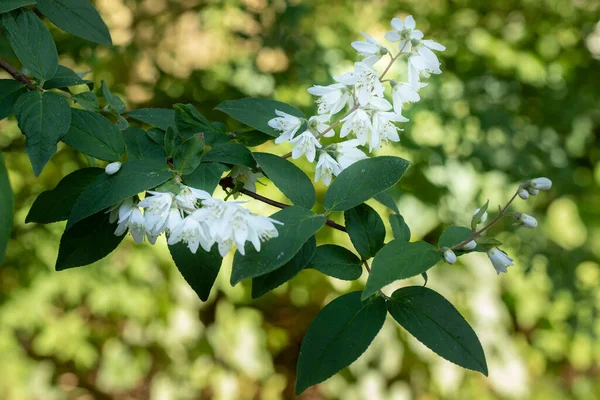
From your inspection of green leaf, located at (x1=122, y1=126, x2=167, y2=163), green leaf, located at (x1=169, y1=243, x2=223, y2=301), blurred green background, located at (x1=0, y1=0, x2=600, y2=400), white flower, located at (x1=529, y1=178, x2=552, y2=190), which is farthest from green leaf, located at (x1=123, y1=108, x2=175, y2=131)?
blurred green background, located at (x1=0, y1=0, x2=600, y2=400)

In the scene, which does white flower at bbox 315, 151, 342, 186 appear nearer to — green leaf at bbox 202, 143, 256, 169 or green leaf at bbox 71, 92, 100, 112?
green leaf at bbox 202, 143, 256, 169

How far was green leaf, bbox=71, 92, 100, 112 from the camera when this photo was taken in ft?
1.68

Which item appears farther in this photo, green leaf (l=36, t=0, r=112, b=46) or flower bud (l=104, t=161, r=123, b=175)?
green leaf (l=36, t=0, r=112, b=46)

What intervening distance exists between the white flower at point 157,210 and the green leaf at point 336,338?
0.45 feet

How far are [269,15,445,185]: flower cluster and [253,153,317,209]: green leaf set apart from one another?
0.7 inches

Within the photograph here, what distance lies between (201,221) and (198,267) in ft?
0.19

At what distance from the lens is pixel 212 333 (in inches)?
70.1

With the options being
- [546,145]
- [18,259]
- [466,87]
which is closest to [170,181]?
[18,259]

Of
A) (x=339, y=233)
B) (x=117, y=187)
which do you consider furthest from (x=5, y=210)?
(x=339, y=233)

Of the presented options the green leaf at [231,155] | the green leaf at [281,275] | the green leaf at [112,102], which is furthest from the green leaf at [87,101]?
the green leaf at [281,275]

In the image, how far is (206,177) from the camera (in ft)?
1.48

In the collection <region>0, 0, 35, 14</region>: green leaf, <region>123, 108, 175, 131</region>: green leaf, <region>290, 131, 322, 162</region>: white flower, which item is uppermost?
<region>0, 0, 35, 14</region>: green leaf

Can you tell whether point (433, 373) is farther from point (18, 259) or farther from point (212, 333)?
point (18, 259)

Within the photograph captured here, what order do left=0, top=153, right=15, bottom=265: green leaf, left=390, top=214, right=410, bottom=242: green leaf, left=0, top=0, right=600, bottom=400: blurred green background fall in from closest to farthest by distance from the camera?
left=0, top=153, right=15, bottom=265: green leaf < left=390, top=214, right=410, bottom=242: green leaf < left=0, top=0, right=600, bottom=400: blurred green background
